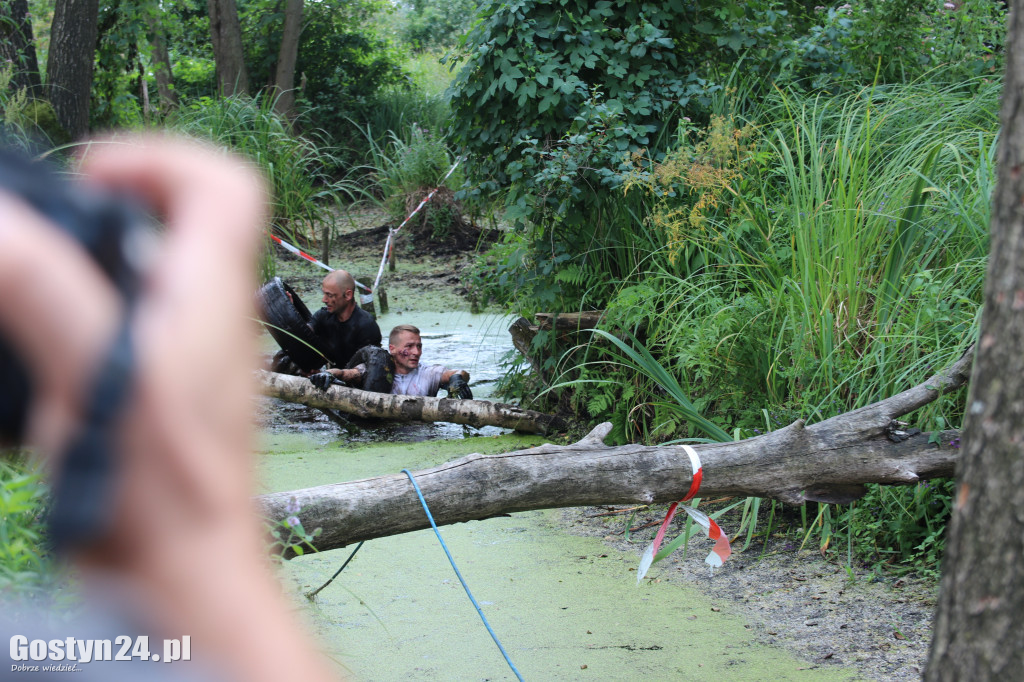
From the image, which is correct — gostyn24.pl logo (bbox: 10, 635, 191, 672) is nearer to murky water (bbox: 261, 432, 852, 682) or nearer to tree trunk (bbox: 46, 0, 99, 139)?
murky water (bbox: 261, 432, 852, 682)

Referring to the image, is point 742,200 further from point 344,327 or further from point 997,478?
point 344,327

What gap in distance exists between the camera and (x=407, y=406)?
5.80 meters

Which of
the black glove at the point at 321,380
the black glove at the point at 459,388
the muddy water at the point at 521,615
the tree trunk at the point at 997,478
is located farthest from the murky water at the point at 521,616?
the black glove at the point at 321,380

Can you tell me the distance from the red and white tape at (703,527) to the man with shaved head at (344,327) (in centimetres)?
445

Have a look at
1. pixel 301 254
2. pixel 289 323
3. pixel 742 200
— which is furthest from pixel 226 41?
pixel 742 200

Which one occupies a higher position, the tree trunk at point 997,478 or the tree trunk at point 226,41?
the tree trunk at point 226,41

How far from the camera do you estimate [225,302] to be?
Answer: 63 centimetres

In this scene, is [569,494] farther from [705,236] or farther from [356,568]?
[705,236]

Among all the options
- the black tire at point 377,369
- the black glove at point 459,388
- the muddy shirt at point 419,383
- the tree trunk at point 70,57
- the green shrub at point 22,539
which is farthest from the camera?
the tree trunk at point 70,57

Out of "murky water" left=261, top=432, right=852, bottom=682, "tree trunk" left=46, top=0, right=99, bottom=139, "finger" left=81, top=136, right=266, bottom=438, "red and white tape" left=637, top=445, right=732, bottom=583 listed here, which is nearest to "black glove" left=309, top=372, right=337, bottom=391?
"murky water" left=261, top=432, right=852, bottom=682

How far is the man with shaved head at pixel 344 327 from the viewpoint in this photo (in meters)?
6.74

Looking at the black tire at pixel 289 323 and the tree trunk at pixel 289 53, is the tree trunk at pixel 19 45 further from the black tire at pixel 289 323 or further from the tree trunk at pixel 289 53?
the tree trunk at pixel 289 53

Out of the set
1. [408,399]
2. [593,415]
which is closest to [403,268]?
[408,399]

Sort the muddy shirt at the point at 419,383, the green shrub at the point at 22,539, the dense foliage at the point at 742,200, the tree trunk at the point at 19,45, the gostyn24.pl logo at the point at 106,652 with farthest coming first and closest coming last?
the tree trunk at the point at 19,45, the muddy shirt at the point at 419,383, the dense foliage at the point at 742,200, the green shrub at the point at 22,539, the gostyn24.pl logo at the point at 106,652
